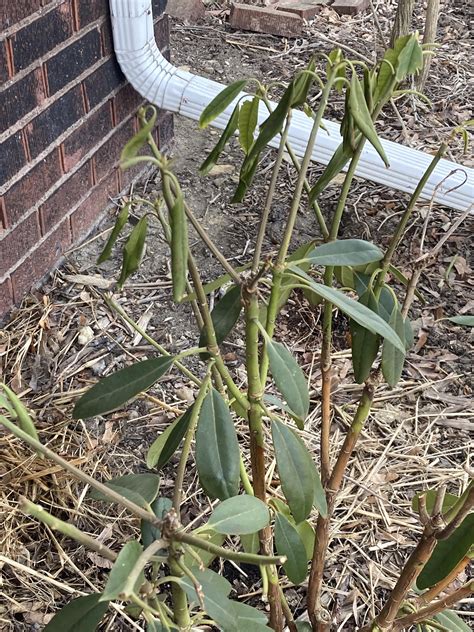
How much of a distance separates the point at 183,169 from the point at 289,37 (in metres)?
1.33

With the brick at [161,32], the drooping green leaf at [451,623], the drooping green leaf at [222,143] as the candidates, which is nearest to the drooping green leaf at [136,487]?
the drooping green leaf at [222,143]

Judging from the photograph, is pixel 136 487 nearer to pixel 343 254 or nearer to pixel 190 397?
pixel 343 254

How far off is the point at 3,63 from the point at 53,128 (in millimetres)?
279

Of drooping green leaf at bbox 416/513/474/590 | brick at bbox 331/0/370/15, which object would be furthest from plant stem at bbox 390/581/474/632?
brick at bbox 331/0/370/15

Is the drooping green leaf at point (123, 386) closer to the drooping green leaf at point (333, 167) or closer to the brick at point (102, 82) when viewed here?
the drooping green leaf at point (333, 167)

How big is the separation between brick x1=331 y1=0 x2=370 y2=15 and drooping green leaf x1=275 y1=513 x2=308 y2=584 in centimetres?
331

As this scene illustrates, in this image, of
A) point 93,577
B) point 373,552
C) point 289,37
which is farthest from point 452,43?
point 93,577

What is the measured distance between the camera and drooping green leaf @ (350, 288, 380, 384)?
104cm

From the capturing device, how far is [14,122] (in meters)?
1.84

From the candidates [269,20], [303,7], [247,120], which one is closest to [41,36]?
[247,120]

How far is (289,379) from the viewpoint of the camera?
2.87 ft

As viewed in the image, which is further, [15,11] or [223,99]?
[15,11]

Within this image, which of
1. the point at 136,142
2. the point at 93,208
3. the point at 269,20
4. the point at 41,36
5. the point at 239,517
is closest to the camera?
the point at 136,142

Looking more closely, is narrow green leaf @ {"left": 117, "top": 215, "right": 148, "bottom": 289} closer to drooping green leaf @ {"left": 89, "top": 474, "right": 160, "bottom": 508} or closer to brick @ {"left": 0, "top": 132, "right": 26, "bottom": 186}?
drooping green leaf @ {"left": 89, "top": 474, "right": 160, "bottom": 508}
